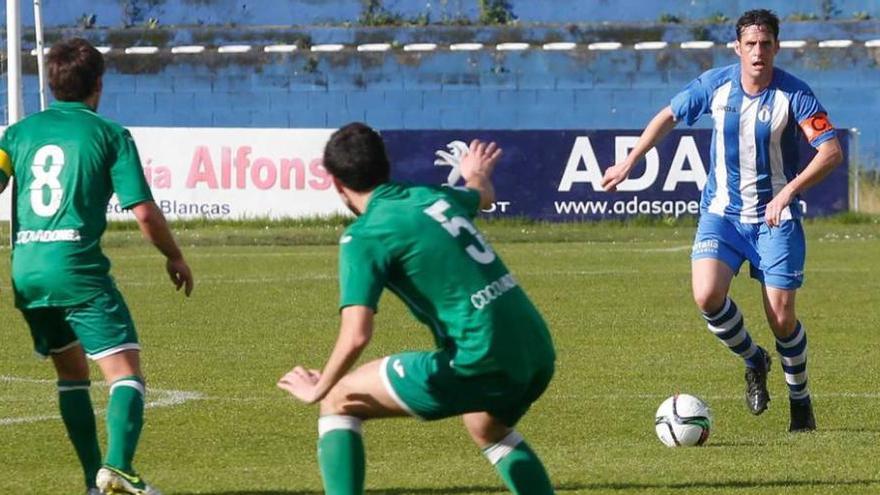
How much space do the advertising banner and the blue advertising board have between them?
15mm

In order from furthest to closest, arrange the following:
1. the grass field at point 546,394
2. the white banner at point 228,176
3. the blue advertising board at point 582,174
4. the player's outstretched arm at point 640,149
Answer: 1. the white banner at point 228,176
2. the blue advertising board at point 582,174
3. the player's outstretched arm at point 640,149
4. the grass field at point 546,394

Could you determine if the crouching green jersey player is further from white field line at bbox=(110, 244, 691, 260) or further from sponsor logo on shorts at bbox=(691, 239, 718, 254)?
white field line at bbox=(110, 244, 691, 260)

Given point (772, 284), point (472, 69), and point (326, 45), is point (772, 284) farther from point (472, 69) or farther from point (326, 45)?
point (326, 45)

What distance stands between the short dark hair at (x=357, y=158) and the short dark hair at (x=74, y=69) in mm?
1671

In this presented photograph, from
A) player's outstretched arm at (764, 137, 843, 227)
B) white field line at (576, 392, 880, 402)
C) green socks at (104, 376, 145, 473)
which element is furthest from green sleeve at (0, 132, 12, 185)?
white field line at (576, 392, 880, 402)

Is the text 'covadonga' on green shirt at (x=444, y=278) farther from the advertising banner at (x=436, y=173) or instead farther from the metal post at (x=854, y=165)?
the metal post at (x=854, y=165)

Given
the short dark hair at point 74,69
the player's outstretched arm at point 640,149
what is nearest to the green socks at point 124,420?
the short dark hair at point 74,69

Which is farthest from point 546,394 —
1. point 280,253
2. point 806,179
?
point 280,253

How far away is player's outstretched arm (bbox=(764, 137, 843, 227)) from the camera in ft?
30.0

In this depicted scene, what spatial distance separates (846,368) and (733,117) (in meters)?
3.30

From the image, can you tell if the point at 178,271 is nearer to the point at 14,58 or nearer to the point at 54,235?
the point at 54,235

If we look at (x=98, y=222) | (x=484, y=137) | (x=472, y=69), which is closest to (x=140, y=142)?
(x=484, y=137)

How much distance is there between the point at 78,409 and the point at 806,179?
394cm

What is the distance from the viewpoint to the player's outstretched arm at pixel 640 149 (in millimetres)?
9562
